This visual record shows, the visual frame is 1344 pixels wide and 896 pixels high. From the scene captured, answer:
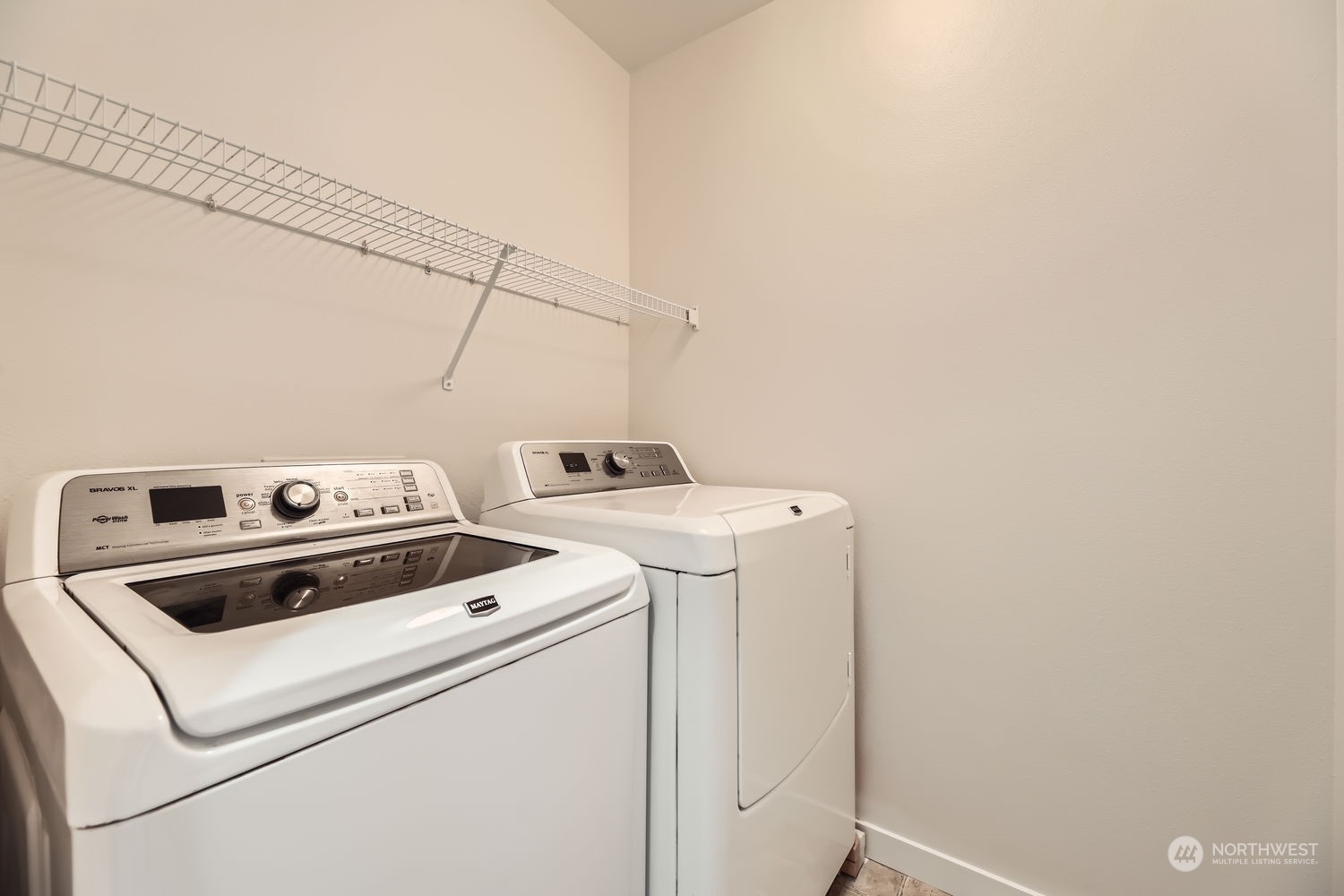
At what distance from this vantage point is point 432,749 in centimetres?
61

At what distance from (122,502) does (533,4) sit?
71.8 inches

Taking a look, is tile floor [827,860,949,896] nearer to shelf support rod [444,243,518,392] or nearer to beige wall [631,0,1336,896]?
beige wall [631,0,1336,896]

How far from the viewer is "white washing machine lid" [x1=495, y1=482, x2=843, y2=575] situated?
95 centimetres

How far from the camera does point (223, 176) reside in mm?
1082

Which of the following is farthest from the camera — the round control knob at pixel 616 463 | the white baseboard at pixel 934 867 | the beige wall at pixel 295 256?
the round control knob at pixel 616 463

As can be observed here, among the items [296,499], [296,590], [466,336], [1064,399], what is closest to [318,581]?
[296,590]

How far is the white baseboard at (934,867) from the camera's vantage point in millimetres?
1347

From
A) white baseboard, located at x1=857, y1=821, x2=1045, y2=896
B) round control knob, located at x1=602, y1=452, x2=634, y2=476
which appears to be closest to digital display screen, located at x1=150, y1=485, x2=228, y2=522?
round control knob, located at x1=602, y1=452, x2=634, y2=476

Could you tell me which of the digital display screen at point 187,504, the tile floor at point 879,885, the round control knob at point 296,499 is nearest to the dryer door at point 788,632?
the tile floor at point 879,885

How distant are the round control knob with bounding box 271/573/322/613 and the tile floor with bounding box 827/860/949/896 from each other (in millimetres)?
1446

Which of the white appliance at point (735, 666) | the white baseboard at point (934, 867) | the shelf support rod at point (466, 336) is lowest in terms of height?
the white baseboard at point (934, 867)

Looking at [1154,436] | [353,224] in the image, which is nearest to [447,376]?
[353,224]

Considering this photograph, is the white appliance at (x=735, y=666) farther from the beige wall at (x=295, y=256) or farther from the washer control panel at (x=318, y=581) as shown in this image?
the beige wall at (x=295, y=256)

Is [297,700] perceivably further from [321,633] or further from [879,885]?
[879,885]
